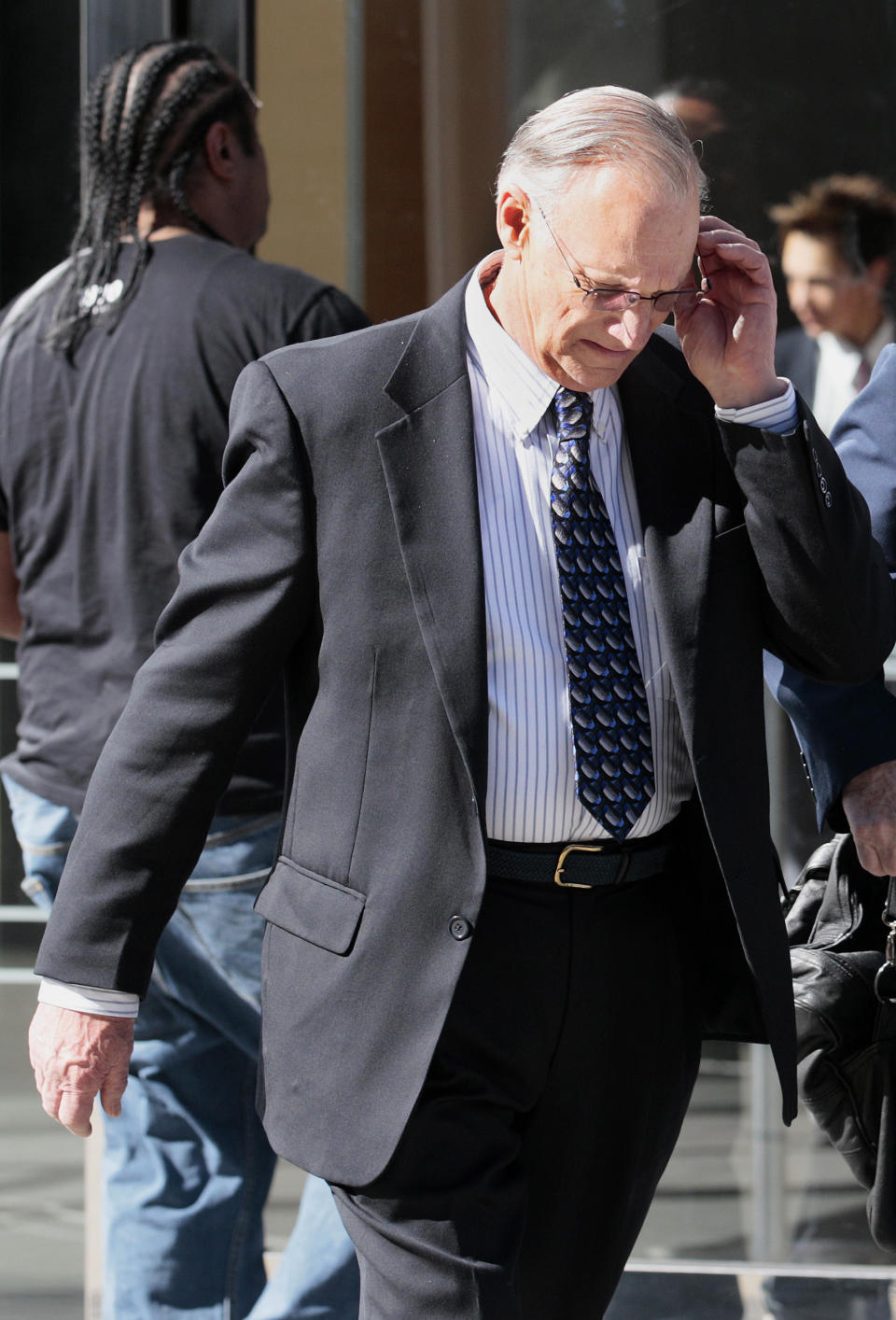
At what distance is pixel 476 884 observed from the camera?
1.97 metres

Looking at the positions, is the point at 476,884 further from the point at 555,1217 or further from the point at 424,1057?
the point at 555,1217

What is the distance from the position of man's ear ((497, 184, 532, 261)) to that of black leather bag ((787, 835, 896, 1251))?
3.30ft

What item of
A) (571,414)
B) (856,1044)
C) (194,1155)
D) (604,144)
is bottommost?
(194,1155)

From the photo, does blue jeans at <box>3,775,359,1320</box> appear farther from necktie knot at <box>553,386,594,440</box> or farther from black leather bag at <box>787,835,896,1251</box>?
necktie knot at <box>553,386,594,440</box>

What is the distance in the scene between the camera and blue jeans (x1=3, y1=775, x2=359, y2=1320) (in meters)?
2.88

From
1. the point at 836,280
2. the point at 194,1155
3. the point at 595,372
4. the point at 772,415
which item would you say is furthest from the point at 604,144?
the point at 836,280

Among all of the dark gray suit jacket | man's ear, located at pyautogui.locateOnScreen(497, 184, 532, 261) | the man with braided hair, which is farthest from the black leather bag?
man's ear, located at pyautogui.locateOnScreen(497, 184, 532, 261)

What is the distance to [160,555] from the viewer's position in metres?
2.78

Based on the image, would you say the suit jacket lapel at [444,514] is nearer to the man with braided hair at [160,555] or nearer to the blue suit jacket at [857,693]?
the blue suit jacket at [857,693]

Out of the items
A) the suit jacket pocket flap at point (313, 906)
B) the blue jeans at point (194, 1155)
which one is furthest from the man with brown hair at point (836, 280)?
the suit jacket pocket flap at point (313, 906)

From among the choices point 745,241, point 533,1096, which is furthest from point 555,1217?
point 745,241

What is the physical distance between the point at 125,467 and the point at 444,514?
94 centimetres

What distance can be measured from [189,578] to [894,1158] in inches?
50.7

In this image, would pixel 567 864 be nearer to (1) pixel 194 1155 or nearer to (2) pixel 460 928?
(2) pixel 460 928
